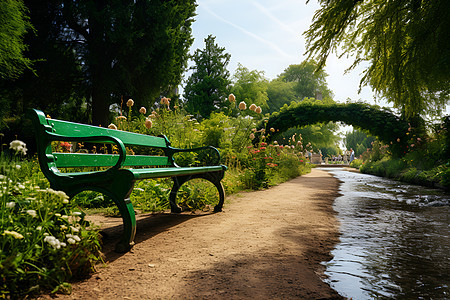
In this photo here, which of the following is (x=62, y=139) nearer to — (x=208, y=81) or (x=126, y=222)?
(x=126, y=222)

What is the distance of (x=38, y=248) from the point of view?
162 cm

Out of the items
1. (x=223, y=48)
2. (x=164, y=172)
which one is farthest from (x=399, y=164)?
(x=223, y=48)

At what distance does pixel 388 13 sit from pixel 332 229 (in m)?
3.20

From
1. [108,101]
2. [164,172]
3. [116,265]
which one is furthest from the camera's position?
[108,101]

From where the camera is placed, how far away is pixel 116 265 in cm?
211

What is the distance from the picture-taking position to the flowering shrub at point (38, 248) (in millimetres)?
1495

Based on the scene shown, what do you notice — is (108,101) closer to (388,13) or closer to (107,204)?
(107,204)

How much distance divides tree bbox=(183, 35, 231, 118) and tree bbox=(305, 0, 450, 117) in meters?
22.1

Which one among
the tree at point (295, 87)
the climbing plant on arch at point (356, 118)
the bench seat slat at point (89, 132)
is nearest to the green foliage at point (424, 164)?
the climbing plant on arch at point (356, 118)

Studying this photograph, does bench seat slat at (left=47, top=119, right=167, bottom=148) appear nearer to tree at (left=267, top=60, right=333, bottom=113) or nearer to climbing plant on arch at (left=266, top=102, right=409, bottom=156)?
climbing plant on arch at (left=266, top=102, right=409, bottom=156)

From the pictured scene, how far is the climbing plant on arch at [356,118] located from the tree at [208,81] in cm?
957

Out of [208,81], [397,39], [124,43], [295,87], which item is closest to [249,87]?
[208,81]

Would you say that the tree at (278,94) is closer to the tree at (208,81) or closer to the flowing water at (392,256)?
the tree at (208,81)

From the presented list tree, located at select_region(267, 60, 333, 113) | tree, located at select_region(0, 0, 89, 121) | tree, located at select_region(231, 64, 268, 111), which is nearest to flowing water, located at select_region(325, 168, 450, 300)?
tree, located at select_region(0, 0, 89, 121)
